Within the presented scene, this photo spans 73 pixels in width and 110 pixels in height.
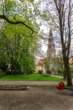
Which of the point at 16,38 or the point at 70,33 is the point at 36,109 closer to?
the point at 70,33

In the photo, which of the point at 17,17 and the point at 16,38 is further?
the point at 16,38

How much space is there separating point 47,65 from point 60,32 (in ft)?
125

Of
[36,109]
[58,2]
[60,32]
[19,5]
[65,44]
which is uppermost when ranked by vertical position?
[58,2]

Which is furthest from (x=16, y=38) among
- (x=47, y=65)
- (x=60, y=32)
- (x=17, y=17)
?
(x=17, y=17)

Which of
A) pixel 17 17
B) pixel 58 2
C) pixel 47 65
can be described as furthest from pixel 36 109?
pixel 47 65

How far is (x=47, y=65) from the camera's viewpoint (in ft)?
189

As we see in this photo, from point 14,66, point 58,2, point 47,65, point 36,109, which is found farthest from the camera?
point 47,65

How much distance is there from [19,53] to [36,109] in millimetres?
34541

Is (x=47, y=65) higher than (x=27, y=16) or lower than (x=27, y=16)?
lower

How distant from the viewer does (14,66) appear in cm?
4428

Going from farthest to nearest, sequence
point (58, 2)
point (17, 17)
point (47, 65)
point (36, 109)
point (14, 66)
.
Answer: point (47, 65) < point (14, 66) < point (58, 2) < point (17, 17) < point (36, 109)

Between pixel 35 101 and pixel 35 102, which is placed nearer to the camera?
pixel 35 102

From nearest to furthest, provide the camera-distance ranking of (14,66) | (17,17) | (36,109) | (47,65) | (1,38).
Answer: (36,109) < (17,17) < (1,38) < (14,66) < (47,65)

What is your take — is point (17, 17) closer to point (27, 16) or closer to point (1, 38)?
point (27, 16)
